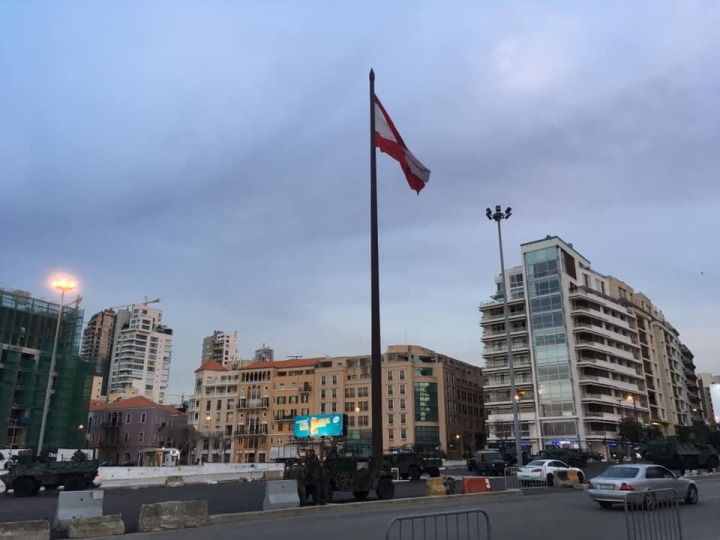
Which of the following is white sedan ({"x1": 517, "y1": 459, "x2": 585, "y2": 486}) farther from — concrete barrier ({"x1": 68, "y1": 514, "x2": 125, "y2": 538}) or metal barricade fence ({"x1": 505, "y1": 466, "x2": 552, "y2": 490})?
concrete barrier ({"x1": 68, "y1": 514, "x2": 125, "y2": 538})

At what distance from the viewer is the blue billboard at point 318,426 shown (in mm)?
49219

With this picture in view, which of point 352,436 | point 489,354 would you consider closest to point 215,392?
point 352,436

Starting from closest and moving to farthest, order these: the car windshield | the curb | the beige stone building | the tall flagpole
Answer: the curb < the car windshield < the tall flagpole < the beige stone building

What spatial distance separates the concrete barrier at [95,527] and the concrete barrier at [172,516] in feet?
1.65

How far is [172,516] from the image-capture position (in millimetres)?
13656

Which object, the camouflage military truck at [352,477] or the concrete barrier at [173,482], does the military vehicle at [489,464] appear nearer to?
the concrete barrier at [173,482]


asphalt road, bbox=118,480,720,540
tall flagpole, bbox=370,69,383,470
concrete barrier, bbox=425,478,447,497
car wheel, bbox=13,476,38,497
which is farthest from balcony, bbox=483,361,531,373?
tall flagpole, bbox=370,69,383,470

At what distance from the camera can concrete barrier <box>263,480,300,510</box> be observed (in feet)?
52.5

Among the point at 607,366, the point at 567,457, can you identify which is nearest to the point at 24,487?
the point at 567,457

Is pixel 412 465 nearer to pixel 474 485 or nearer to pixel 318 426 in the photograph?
pixel 474 485

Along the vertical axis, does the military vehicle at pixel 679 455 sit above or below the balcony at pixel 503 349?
below

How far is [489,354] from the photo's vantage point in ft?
288

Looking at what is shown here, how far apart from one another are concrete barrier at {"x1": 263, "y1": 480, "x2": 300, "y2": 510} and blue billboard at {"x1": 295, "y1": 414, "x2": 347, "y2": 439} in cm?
3240

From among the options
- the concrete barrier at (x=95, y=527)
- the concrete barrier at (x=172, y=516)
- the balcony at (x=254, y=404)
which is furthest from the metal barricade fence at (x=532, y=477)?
Result: the balcony at (x=254, y=404)
